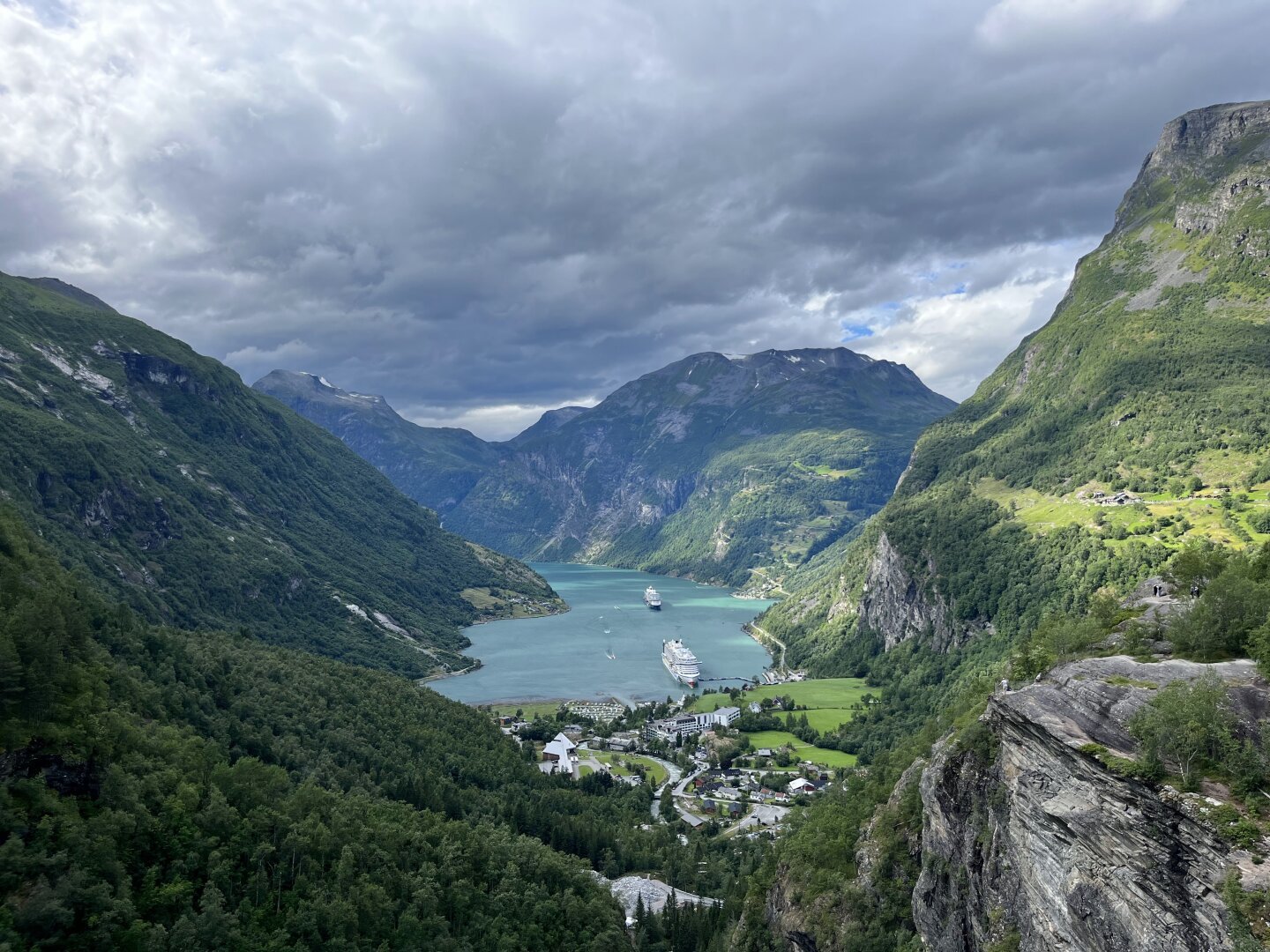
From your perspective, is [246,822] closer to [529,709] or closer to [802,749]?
[802,749]

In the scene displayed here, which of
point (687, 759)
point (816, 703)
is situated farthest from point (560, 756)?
point (816, 703)

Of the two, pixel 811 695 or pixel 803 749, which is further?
pixel 811 695

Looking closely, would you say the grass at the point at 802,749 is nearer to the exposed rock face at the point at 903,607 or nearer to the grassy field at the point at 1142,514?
the exposed rock face at the point at 903,607

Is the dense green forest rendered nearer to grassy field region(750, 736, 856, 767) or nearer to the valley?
the valley

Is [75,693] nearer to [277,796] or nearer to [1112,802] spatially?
[277,796]

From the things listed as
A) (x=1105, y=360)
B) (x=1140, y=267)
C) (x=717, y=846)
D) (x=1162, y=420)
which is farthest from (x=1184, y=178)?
(x=717, y=846)

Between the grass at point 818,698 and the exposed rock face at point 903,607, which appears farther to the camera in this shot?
the exposed rock face at point 903,607

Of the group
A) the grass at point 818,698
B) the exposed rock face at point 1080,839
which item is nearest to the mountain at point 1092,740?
the exposed rock face at point 1080,839
